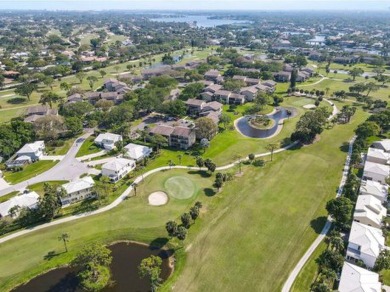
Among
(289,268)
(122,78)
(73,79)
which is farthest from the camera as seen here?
(73,79)

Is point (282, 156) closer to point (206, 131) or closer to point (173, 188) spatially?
point (206, 131)

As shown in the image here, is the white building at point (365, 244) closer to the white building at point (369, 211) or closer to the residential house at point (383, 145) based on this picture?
the white building at point (369, 211)

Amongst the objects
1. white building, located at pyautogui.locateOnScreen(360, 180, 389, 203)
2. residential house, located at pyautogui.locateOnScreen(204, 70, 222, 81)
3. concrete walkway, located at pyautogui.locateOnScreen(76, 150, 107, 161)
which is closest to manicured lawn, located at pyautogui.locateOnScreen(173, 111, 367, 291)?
white building, located at pyautogui.locateOnScreen(360, 180, 389, 203)

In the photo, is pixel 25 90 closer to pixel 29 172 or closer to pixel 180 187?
pixel 29 172

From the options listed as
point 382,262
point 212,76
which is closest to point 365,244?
point 382,262

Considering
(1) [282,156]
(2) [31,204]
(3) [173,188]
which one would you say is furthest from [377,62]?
(2) [31,204]

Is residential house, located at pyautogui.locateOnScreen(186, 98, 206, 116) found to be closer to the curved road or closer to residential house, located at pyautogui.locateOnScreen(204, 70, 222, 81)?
the curved road

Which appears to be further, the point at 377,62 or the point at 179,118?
the point at 377,62
